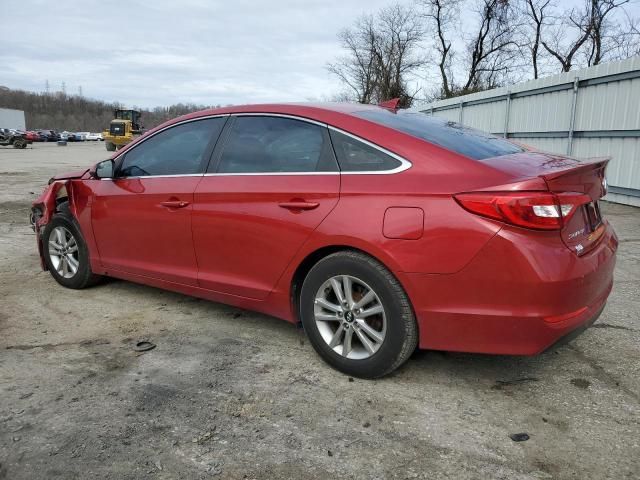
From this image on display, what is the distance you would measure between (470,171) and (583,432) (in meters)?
1.35

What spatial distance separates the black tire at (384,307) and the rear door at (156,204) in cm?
111

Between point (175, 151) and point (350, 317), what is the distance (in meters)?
1.94

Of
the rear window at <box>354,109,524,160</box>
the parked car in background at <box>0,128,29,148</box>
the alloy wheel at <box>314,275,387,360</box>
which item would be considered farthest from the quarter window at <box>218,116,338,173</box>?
the parked car in background at <box>0,128,29,148</box>

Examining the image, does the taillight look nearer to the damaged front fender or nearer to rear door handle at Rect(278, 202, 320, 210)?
rear door handle at Rect(278, 202, 320, 210)

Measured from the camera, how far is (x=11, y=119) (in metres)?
86.5

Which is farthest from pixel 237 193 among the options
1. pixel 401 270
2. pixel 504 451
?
pixel 504 451

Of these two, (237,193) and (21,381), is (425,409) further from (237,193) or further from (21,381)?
(21,381)

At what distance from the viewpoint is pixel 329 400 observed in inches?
112

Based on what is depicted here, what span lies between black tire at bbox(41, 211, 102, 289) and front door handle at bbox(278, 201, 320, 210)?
7.63ft

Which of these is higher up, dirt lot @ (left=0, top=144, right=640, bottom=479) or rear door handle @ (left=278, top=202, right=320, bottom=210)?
rear door handle @ (left=278, top=202, right=320, bottom=210)

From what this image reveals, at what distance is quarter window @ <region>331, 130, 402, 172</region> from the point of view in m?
2.91

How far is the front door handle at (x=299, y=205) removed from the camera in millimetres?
3072

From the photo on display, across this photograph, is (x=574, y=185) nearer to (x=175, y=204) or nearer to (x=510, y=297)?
(x=510, y=297)

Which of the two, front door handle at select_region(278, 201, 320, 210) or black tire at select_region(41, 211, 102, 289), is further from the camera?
black tire at select_region(41, 211, 102, 289)
